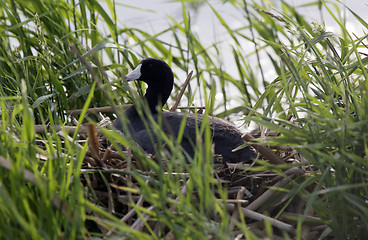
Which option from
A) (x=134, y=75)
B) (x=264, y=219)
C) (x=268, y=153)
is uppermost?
(x=134, y=75)

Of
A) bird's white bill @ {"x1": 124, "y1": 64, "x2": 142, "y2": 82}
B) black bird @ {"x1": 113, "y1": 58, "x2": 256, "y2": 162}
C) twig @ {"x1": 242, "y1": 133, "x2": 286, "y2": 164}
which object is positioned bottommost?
twig @ {"x1": 242, "y1": 133, "x2": 286, "y2": 164}

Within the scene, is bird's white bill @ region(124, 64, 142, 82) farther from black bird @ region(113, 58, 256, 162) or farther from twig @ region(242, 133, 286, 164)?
twig @ region(242, 133, 286, 164)

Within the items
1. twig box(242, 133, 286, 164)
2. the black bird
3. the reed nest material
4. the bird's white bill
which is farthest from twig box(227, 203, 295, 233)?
the bird's white bill

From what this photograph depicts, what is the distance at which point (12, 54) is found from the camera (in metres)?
3.75

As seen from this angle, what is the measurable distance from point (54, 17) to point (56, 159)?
A: 85.2 inches

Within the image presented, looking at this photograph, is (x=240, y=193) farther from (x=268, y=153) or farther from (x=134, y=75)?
(x=134, y=75)

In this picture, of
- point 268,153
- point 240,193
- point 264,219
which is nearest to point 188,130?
point 268,153

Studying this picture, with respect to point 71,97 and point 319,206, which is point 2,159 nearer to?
point 319,206

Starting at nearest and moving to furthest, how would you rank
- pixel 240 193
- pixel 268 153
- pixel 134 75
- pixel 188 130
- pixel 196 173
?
1. pixel 196 173
2. pixel 240 193
3. pixel 268 153
4. pixel 188 130
5. pixel 134 75

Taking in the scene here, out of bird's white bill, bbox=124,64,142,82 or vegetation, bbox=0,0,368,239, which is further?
bird's white bill, bbox=124,64,142,82

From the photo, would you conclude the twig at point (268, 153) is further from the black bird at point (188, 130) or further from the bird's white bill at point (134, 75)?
the bird's white bill at point (134, 75)

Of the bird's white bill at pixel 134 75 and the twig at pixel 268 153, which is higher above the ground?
the bird's white bill at pixel 134 75

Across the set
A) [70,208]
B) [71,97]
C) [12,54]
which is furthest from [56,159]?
[12,54]

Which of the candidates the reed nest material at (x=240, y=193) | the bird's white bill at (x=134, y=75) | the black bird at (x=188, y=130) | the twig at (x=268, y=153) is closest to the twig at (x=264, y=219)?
the reed nest material at (x=240, y=193)
